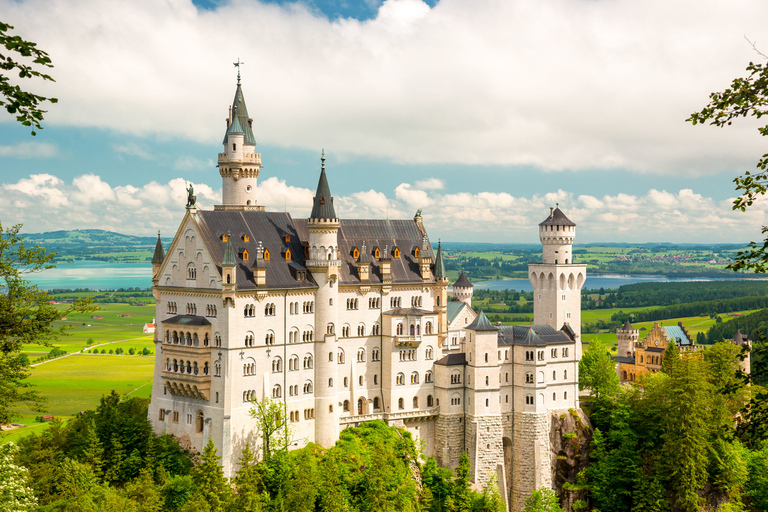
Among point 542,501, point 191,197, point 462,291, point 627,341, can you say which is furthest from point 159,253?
point 627,341

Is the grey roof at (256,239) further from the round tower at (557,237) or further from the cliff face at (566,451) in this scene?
the cliff face at (566,451)

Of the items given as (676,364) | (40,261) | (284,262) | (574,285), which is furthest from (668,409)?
(40,261)

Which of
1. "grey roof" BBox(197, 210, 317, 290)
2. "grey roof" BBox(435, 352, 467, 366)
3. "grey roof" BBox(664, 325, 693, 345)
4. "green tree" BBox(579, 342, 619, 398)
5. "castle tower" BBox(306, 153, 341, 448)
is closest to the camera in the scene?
"grey roof" BBox(197, 210, 317, 290)

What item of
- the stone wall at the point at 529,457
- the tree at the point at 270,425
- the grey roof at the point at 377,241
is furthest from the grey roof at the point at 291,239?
the stone wall at the point at 529,457

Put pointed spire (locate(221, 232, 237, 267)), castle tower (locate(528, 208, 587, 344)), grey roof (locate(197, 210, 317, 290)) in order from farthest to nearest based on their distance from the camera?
castle tower (locate(528, 208, 587, 344)) < grey roof (locate(197, 210, 317, 290)) < pointed spire (locate(221, 232, 237, 267))

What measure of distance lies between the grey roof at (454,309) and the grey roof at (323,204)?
83.4 ft

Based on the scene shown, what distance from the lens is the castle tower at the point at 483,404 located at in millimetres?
96812

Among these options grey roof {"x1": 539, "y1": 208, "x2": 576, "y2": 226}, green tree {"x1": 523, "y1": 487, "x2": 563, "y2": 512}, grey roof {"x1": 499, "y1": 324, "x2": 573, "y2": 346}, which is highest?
grey roof {"x1": 539, "y1": 208, "x2": 576, "y2": 226}

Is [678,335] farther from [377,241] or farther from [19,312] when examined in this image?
[19,312]

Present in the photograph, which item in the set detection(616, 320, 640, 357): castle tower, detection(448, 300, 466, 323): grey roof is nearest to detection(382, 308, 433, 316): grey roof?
detection(448, 300, 466, 323): grey roof

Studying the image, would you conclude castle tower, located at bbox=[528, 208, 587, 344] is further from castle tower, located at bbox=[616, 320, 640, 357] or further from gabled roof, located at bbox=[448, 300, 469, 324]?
castle tower, located at bbox=[616, 320, 640, 357]

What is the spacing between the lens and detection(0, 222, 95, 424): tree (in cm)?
3759

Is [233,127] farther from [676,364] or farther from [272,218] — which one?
[676,364]

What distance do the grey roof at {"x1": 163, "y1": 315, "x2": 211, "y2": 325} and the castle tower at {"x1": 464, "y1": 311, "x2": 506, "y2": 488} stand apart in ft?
104
